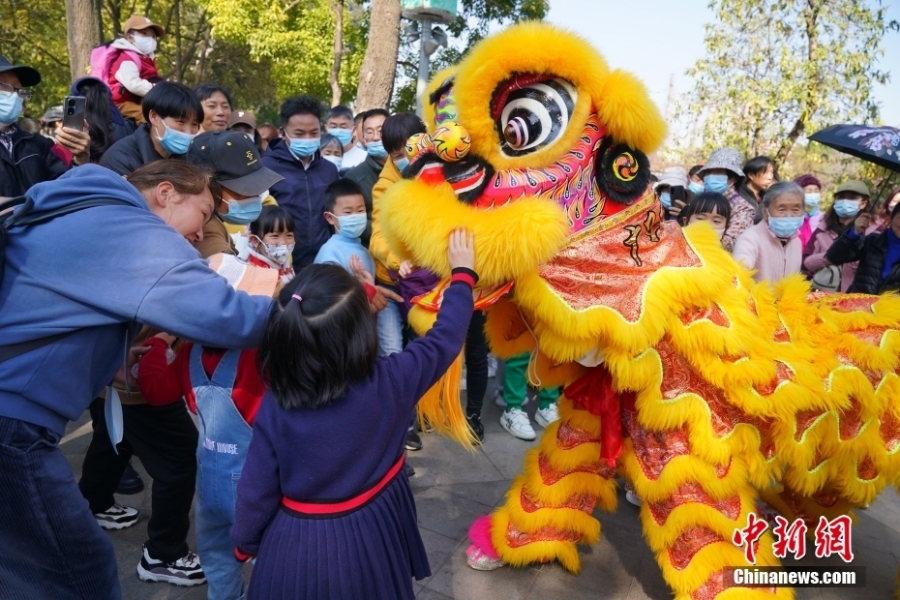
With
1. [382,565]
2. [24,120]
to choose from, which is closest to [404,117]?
[382,565]

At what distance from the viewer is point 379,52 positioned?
22.4ft

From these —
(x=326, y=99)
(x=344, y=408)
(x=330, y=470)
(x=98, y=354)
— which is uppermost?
(x=326, y=99)

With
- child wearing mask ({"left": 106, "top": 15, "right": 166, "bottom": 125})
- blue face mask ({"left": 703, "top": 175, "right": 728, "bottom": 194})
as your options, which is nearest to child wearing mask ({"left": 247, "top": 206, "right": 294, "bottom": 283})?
child wearing mask ({"left": 106, "top": 15, "right": 166, "bottom": 125})

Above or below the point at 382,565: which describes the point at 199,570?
below

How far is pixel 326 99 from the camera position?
15.6m

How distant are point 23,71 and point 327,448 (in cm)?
297

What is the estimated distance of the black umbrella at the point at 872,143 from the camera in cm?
343

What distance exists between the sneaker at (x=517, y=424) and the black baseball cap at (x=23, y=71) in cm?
324

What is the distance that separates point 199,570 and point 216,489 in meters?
0.79

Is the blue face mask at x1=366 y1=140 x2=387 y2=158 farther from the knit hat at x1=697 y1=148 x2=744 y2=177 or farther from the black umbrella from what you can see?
the black umbrella

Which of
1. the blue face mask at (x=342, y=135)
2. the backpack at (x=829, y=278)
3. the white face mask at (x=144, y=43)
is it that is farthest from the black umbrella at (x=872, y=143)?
the white face mask at (x=144, y=43)

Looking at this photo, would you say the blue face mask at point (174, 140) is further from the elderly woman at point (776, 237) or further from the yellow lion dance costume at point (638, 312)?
the elderly woman at point (776, 237)

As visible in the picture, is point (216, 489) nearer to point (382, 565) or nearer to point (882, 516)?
point (382, 565)

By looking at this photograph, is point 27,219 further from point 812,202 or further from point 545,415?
point 812,202
